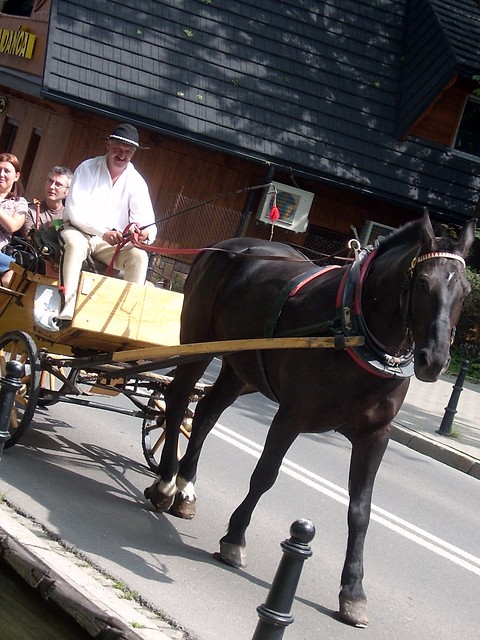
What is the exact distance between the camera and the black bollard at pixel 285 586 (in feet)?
12.5

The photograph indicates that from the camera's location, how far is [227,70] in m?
23.5

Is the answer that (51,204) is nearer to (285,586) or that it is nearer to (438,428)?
(285,586)

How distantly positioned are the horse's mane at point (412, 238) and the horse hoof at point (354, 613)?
6.45 ft

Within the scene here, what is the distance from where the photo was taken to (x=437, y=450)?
41.8 ft

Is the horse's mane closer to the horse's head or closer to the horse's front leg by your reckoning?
the horse's head

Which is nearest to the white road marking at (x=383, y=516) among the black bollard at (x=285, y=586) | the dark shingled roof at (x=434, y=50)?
the black bollard at (x=285, y=586)

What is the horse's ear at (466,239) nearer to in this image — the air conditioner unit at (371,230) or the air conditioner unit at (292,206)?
the air conditioner unit at (292,206)

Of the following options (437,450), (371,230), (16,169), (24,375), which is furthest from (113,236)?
(371,230)

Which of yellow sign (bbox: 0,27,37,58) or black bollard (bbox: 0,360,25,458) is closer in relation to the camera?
black bollard (bbox: 0,360,25,458)

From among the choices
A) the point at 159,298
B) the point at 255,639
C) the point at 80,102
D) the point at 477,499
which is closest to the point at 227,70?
the point at 80,102

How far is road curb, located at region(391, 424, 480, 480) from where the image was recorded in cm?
1235

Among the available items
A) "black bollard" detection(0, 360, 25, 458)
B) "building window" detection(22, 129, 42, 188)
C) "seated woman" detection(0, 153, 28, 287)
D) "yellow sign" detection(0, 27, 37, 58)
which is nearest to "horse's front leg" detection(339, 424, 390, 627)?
"black bollard" detection(0, 360, 25, 458)

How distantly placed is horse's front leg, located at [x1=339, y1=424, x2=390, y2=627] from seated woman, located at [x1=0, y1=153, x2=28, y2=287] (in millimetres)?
3609

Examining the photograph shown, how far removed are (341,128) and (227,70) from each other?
2932 mm
